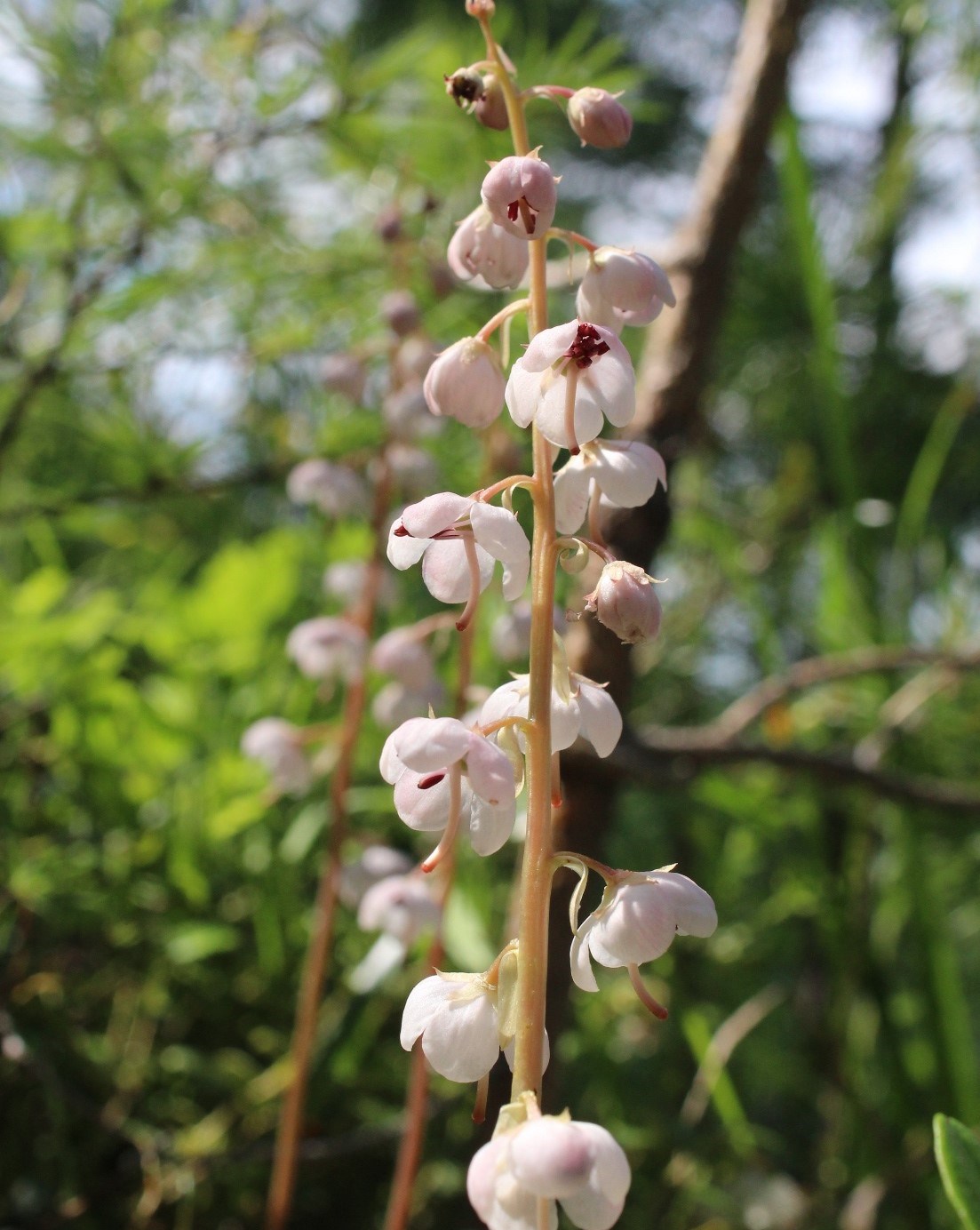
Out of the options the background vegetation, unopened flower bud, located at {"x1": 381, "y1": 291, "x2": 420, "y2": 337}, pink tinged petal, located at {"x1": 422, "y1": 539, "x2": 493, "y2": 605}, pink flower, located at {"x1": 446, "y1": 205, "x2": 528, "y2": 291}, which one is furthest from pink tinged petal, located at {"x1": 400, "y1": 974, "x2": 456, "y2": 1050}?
unopened flower bud, located at {"x1": 381, "y1": 291, "x2": 420, "y2": 337}

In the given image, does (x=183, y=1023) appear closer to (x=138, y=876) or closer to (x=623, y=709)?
(x=138, y=876)

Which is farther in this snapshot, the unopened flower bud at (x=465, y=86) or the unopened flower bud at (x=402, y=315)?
the unopened flower bud at (x=402, y=315)

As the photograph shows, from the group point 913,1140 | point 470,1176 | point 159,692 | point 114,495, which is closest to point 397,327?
point 114,495

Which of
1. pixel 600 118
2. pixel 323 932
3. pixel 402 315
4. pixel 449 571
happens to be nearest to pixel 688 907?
pixel 449 571

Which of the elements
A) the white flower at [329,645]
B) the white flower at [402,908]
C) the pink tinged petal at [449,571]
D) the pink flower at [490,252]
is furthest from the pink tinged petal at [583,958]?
the white flower at [329,645]

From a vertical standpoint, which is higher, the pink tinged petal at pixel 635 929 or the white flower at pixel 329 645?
the pink tinged petal at pixel 635 929

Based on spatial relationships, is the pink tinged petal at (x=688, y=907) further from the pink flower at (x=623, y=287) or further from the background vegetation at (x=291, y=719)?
the background vegetation at (x=291, y=719)
